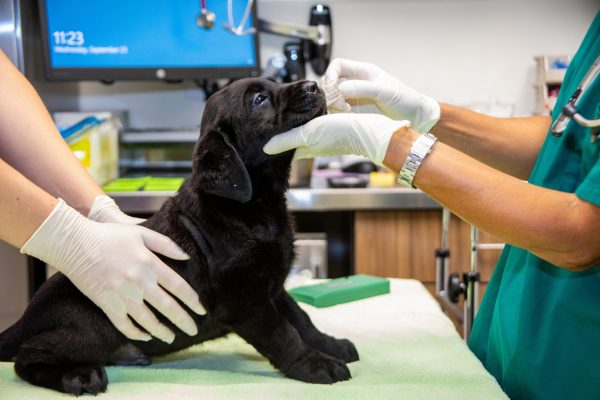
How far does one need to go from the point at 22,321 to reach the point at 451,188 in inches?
29.1

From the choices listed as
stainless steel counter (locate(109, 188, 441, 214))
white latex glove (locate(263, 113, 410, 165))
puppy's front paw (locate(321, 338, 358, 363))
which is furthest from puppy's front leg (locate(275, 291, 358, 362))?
stainless steel counter (locate(109, 188, 441, 214))

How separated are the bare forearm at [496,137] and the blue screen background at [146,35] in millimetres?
1374

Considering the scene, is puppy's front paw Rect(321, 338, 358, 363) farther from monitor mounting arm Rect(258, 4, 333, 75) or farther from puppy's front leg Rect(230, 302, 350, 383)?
monitor mounting arm Rect(258, 4, 333, 75)

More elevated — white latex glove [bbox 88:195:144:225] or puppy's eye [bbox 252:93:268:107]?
puppy's eye [bbox 252:93:268:107]

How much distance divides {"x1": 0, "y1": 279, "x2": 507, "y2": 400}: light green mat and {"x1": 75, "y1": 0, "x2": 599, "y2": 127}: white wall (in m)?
1.56

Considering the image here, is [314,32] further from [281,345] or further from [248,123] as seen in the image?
[281,345]

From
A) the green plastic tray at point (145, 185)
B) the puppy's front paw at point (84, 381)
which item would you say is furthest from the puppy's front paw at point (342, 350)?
the green plastic tray at point (145, 185)

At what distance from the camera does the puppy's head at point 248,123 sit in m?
1.07

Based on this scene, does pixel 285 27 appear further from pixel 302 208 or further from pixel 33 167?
pixel 33 167

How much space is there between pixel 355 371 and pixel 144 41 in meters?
1.85

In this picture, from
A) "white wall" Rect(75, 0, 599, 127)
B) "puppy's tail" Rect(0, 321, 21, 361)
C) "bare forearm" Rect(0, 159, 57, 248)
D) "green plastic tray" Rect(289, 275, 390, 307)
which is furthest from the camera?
"white wall" Rect(75, 0, 599, 127)

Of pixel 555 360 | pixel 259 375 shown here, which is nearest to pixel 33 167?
pixel 259 375

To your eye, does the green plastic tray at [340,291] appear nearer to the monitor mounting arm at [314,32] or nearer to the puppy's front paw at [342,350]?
the puppy's front paw at [342,350]

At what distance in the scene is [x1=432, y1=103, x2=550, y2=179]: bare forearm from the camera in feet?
4.20
